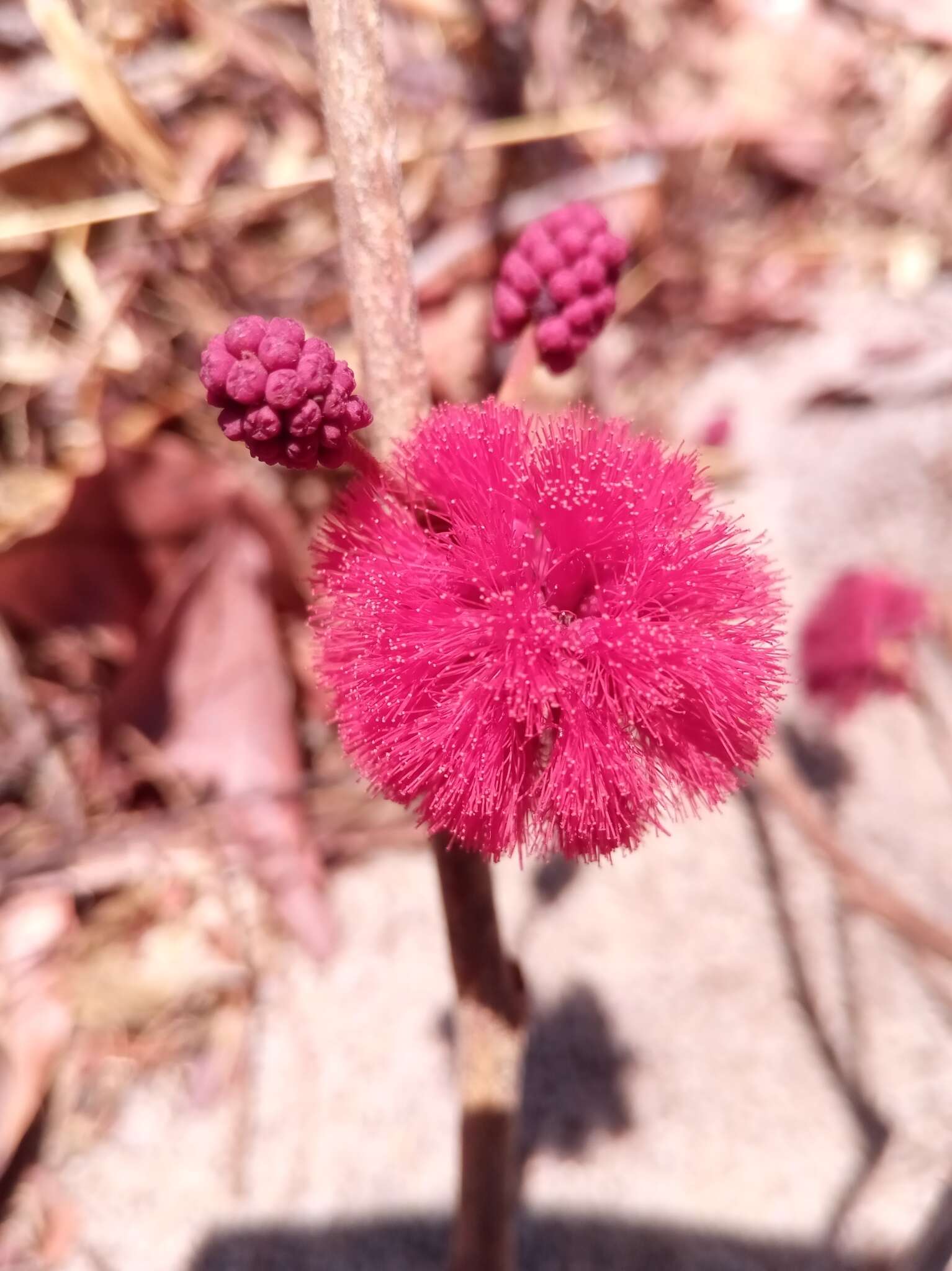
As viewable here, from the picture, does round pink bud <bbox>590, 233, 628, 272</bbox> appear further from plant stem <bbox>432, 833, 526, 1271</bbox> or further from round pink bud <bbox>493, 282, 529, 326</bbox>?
plant stem <bbox>432, 833, 526, 1271</bbox>

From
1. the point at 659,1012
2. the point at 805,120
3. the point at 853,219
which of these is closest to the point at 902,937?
the point at 659,1012

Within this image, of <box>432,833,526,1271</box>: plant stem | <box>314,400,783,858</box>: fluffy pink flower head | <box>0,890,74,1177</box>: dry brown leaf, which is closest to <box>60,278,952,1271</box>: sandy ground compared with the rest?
<box>0,890,74,1177</box>: dry brown leaf

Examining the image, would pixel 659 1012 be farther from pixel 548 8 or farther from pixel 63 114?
pixel 548 8

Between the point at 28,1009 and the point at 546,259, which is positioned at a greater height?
the point at 546,259

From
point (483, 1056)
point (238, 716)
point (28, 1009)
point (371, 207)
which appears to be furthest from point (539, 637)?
point (28, 1009)

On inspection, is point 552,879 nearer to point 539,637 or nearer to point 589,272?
point 539,637

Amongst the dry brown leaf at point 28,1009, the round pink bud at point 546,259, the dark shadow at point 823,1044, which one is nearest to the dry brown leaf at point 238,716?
the dry brown leaf at point 28,1009
